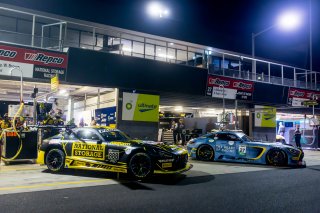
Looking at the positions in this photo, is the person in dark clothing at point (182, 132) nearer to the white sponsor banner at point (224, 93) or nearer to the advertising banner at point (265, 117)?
the white sponsor banner at point (224, 93)

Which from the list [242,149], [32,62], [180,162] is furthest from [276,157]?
[32,62]

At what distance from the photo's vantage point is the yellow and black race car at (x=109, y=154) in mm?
8508

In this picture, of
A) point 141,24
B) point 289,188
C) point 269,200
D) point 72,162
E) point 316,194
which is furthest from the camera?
point 141,24

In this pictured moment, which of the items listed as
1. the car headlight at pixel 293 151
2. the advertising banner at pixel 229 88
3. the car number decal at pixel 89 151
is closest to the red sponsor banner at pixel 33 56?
the car number decal at pixel 89 151

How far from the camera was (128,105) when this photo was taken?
16906 mm

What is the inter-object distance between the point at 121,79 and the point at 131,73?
0.67 m

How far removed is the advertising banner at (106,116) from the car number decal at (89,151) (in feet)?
23.9

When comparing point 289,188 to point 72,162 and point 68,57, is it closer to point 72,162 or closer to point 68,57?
point 72,162

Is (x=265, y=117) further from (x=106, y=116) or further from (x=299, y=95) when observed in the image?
(x=106, y=116)

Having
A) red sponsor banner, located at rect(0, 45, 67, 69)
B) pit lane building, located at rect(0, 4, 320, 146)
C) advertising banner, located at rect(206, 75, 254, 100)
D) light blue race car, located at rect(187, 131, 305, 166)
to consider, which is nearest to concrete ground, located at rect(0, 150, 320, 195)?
light blue race car, located at rect(187, 131, 305, 166)

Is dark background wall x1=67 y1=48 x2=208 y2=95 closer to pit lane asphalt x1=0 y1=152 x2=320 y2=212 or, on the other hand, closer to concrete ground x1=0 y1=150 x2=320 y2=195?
concrete ground x1=0 y1=150 x2=320 y2=195

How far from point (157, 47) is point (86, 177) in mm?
16218

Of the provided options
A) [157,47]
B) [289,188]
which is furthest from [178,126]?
[289,188]

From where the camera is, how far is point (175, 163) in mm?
8617
